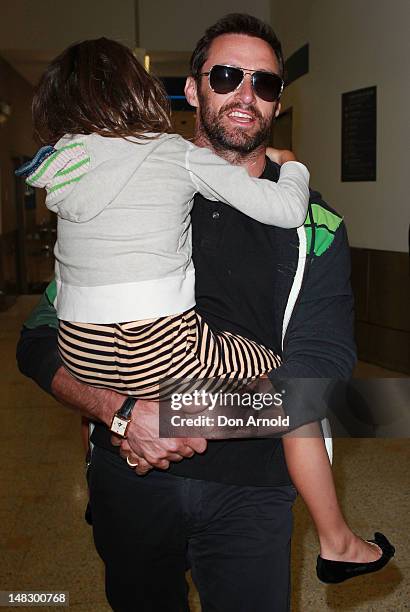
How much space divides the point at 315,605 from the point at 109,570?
1.31 m

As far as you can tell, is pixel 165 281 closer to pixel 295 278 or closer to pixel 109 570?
pixel 295 278

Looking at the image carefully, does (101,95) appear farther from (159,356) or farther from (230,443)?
(230,443)

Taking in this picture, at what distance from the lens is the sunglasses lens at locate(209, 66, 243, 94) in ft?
5.58

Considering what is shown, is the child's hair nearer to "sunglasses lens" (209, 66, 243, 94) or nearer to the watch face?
"sunglasses lens" (209, 66, 243, 94)

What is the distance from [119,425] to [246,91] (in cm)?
78

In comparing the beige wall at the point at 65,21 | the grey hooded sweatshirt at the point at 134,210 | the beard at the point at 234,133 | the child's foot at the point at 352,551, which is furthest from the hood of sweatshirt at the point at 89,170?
the beige wall at the point at 65,21

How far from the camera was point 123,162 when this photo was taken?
1.43 metres

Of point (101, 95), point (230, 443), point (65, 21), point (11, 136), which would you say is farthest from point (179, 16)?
point (230, 443)

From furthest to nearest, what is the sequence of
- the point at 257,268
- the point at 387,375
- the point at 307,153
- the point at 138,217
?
the point at 307,153
the point at 387,375
the point at 257,268
the point at 138,217

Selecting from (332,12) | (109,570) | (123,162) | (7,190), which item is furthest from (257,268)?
(7,190)

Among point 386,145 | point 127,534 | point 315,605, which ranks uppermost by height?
point 386,145

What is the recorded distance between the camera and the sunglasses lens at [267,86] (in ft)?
5.52

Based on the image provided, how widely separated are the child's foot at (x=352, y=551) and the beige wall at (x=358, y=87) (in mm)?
4630

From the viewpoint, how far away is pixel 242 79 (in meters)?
1.69
